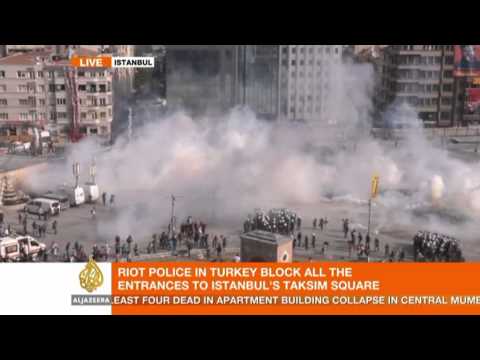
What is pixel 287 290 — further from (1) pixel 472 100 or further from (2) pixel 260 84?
(1) pixel 472 100

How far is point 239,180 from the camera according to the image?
1245cm

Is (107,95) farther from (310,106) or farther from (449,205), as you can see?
(449,205)

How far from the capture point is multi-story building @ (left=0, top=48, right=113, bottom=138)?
11109 millimetres

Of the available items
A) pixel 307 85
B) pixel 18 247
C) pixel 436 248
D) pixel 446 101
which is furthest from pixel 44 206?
pixel 446 101

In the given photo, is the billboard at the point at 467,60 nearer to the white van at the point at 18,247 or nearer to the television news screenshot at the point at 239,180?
the television news screenshot at the point at 239,180

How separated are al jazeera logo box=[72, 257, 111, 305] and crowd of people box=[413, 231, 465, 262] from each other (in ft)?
14.2

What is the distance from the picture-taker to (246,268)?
983cm

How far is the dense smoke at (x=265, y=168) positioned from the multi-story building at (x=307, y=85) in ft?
0.61

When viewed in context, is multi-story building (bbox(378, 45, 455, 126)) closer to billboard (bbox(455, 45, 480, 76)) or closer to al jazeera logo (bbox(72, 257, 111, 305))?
billboard (bbox(455, 45, 480, 76))

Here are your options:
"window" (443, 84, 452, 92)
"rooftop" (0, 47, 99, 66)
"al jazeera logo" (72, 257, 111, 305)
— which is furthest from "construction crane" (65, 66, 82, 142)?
"window" (443, 84, 452, 92)

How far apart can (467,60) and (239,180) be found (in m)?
4.32

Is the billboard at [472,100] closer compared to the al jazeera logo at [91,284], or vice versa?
the al jazeera logo at [91,284]

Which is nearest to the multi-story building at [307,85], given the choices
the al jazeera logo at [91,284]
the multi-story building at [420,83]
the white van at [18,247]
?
the multi-story building at [420,83]

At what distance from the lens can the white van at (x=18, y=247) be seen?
33.3 ft
